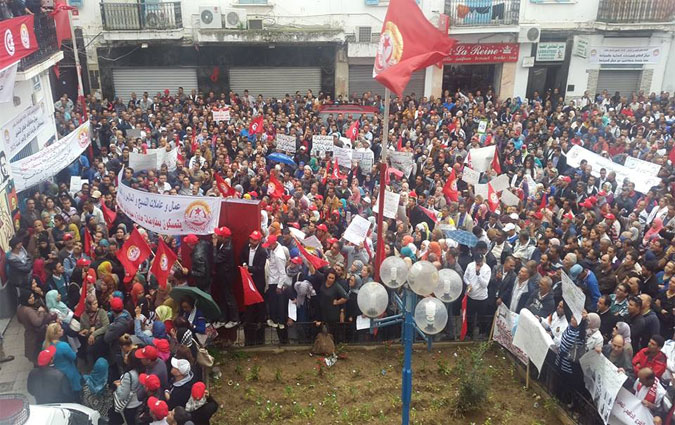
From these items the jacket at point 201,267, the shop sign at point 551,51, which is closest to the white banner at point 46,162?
the jacket at point 201,267

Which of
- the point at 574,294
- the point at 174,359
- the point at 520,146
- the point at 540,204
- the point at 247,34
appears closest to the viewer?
the point at 174,359

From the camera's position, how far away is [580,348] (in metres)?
7.52

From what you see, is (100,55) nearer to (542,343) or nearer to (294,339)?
(294,339)

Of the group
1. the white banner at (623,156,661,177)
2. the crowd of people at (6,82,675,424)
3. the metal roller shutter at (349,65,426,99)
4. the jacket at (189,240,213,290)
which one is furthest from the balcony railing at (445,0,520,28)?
the jacket at (189,240,213,290)

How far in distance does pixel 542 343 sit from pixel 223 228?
470 cm

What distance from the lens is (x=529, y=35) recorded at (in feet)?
81.7

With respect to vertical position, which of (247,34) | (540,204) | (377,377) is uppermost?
(247,34)

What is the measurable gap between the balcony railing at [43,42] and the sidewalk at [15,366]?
5.51 meters

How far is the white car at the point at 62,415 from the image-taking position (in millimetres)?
6270

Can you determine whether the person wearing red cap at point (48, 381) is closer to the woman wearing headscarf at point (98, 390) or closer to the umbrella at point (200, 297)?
the woman wearing headscarf at point (98, 390)

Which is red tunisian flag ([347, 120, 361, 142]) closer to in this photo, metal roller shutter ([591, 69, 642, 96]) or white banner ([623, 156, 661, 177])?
white banner ([623, 156, 661, 177])

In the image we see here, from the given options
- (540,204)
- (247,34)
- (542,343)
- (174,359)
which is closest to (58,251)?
(174,359)

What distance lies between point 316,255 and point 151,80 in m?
18.3

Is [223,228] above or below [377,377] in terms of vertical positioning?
above
